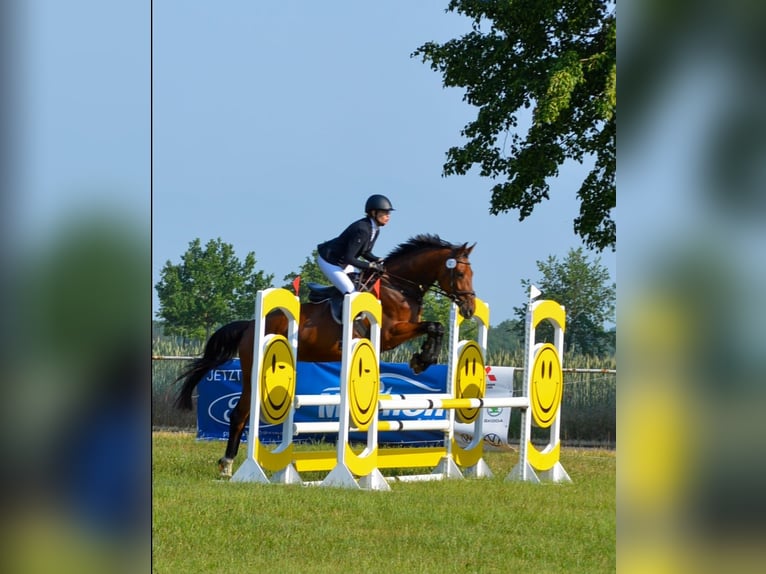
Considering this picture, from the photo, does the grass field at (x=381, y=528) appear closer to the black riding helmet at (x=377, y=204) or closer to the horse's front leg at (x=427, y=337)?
the horse's front leg at (x=427, y=337)

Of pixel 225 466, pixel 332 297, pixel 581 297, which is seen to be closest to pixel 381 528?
pixel 225 466

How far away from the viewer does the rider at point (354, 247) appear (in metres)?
7.22

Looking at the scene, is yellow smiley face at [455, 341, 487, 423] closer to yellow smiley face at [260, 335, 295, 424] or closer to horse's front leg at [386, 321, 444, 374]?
horse's front leg at [386, 321, 444, 374]

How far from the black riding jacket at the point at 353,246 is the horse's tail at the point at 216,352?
805 millimetres

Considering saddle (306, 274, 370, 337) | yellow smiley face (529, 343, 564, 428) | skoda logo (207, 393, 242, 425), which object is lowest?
skoda logo (207, 393, 242, 425)

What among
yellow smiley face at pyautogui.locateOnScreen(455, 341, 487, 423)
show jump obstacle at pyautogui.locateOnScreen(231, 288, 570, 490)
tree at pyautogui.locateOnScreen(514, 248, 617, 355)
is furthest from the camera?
tree at pyautogui.locateOnScreen(514, 248, 617, 355)

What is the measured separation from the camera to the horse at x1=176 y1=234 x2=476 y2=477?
24.7ft

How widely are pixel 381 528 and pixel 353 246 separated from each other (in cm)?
301

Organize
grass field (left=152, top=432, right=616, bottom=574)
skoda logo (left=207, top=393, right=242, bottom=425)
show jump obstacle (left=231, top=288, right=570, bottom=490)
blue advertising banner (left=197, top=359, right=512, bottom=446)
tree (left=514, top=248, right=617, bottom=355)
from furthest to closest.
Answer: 1. tree (left=514, top=248, right=617, bottom=355)
2. skoda logo (left=207, top=393, right=242, bottom=425)
3. blue advertising banner (left=197, top=359, right=512, bottom=446)
4. show jump obstacle (left=231, top=288, right=570, bottom=490)
5. grass field (left=152, top=432, right=616, bottom=574)

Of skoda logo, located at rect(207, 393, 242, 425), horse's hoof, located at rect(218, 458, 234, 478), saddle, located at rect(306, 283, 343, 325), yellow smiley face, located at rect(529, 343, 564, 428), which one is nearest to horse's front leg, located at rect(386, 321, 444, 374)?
saddle, located at rect(306, 283, 343, 325)

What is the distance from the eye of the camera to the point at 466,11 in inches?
575

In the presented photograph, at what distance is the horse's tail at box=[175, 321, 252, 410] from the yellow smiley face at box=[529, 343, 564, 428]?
2.12 metres
